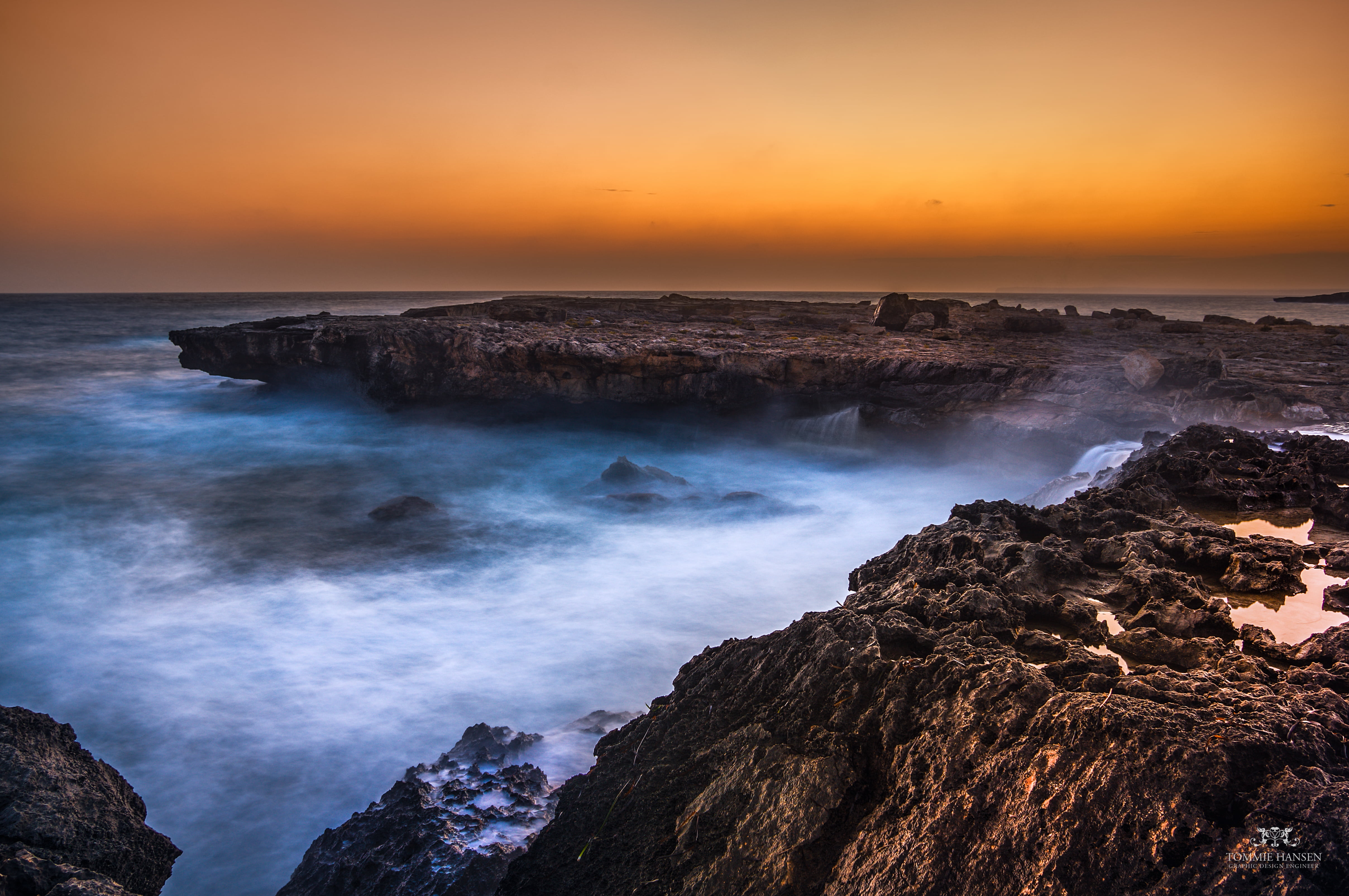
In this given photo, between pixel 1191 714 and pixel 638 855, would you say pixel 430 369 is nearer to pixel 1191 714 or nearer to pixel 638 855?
pixel 638 855

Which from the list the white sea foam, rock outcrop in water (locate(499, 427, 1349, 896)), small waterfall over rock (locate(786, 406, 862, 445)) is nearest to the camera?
rock outcrop in water (locate(499, 427, 1349, 896))

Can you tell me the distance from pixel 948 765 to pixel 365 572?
417 inches

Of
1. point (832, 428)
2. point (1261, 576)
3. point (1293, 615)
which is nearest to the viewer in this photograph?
point (1293, 615)

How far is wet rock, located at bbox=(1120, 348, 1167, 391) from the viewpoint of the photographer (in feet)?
40.7

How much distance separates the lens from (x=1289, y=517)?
5.39m

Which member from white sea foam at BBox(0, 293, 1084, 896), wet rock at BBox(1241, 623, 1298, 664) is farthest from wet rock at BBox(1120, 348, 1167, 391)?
wet rock at BBox(1241, 623, 1298, 664)

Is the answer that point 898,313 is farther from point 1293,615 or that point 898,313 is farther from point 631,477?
point 1293,615

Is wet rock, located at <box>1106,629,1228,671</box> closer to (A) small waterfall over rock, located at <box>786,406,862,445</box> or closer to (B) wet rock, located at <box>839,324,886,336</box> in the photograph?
(A) small waterfall over rock, located at <box>786,406,862,445</box>

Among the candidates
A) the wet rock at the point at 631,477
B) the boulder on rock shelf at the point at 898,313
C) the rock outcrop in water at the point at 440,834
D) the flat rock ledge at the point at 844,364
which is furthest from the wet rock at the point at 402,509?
the boulder on rock shelf at the point at 898,313

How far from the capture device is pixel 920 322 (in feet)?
73.8

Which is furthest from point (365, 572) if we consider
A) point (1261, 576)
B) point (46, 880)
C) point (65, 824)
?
point (1261, 576)

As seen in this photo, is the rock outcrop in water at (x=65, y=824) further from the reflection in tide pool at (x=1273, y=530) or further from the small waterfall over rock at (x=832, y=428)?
the small waterfall over rock at (x=832, y=428)

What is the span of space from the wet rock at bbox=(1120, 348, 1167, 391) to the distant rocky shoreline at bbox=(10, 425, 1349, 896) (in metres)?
8.47

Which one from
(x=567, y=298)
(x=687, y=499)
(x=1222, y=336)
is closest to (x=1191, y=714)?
(x=687, y=499)
